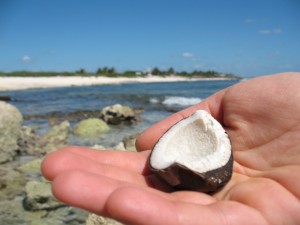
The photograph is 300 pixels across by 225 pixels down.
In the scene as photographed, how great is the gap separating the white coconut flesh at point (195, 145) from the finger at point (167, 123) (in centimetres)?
36

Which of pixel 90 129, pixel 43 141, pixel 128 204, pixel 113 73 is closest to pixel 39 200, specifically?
pixel 128 204

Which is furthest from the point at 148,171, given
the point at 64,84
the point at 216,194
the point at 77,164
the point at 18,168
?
the point at 64,84

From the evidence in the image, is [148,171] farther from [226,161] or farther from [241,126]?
[241,126]

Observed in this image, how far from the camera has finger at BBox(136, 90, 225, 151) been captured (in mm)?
3604

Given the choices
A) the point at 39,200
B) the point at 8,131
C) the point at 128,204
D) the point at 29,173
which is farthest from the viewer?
the point at 8,131

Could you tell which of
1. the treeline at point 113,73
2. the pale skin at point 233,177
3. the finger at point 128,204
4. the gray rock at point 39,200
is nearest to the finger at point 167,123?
the pale skin at point 233,177

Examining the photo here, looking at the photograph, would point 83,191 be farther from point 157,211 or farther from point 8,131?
→ point 8,131

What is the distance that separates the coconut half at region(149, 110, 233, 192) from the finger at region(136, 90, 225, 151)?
36cm

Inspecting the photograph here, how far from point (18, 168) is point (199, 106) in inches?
204

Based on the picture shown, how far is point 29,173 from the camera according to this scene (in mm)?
7355

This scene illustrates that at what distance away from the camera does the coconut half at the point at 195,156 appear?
264cm

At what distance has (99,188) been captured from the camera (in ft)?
6.52

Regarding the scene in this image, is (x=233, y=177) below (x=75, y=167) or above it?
A: below

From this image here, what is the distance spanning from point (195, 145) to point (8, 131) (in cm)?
641
